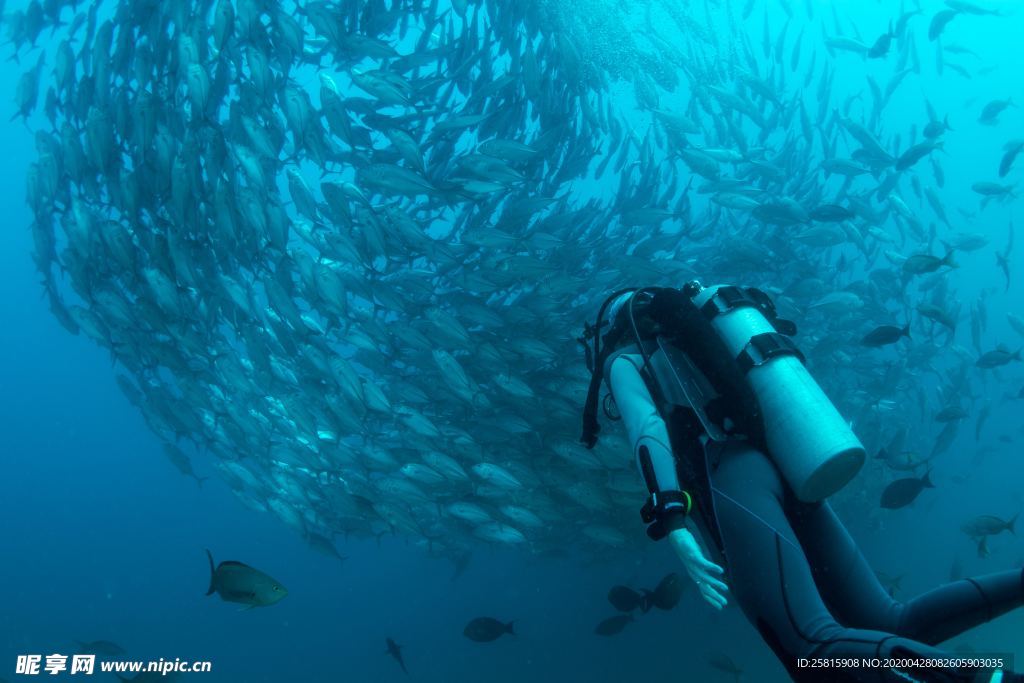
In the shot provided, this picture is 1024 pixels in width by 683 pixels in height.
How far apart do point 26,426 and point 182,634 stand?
71609 mm

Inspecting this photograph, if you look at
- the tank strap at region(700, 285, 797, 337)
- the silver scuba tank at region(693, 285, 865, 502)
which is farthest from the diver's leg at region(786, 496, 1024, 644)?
the tank strap at region(700, 285, 797, 337)

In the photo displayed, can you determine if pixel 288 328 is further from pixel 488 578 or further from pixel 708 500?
pixel 488 578

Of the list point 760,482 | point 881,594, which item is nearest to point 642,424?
point 760,482

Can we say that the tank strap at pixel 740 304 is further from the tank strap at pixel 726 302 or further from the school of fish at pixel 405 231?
the school of fish at pixel 405 231

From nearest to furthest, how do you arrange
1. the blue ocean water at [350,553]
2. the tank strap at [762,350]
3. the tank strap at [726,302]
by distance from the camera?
1. the tank strap at [762,350]
2. the tank strap at [726,302]
3. the blue ocean water at [350,553]

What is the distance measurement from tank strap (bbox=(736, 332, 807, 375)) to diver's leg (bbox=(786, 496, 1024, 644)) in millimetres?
659

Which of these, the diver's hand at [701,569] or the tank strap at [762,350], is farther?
the tank strap at [762,350]

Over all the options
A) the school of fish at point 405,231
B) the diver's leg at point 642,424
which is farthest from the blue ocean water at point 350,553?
the diver's leg at point 642,424

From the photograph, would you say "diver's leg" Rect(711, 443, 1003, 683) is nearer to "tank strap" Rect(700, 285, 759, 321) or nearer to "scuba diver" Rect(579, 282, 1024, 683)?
"scuba diver" Rect(579, 282, 1024, 683)

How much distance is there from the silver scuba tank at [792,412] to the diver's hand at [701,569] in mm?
605

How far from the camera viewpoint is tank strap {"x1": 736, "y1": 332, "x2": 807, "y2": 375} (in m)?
2.55

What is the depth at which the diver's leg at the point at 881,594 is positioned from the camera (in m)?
2.03

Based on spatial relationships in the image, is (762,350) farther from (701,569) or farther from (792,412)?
(701,569)

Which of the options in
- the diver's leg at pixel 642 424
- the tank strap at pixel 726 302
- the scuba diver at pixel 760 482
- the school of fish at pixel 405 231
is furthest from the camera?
the school of fish at pixel 405 231
